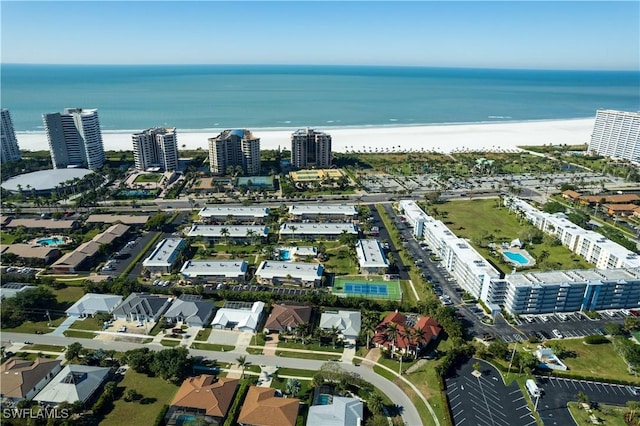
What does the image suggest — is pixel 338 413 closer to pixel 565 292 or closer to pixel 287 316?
pixel 287 316

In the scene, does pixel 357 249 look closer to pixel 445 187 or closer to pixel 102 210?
pixel 445 187

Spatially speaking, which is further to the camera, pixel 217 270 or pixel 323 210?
pixel 323 210

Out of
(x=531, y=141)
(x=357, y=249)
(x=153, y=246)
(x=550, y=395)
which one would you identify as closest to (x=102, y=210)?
(x=153, y=246)

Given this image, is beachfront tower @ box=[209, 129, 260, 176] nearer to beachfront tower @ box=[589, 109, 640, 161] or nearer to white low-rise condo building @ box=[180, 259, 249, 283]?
white low-rise condo building @ box=[180, 259, 249, 283]

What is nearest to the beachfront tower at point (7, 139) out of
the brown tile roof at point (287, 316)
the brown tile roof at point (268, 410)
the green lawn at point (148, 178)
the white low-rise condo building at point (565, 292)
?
the green lawn at point (148, 178)

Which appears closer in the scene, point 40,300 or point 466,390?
point 466,390

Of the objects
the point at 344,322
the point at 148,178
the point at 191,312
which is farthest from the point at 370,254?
the point at 148,178

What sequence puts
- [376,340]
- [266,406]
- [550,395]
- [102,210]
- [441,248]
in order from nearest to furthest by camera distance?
1. [266,406]
2. [550,395]
3. [376,340]
4. [441,248]
5. [102,210]
